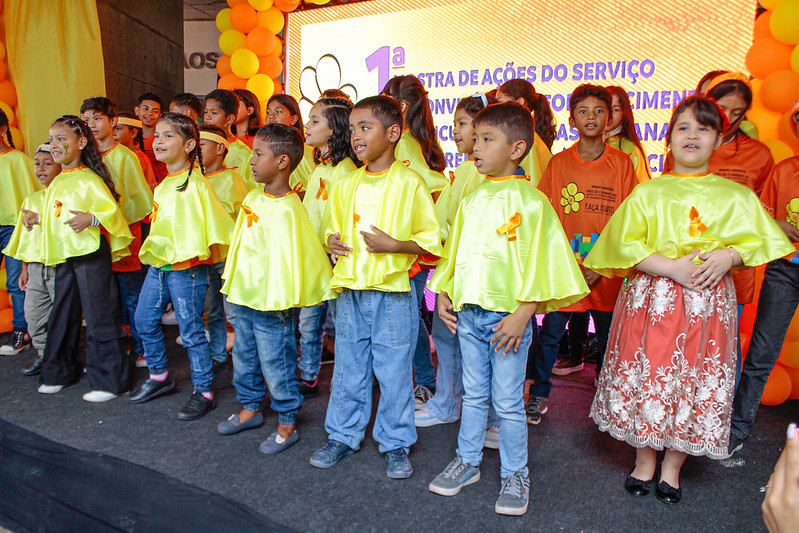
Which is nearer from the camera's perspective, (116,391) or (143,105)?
(116,391)

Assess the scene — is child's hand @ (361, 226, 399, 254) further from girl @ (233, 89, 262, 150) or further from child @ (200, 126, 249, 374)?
girl @ (233, 89, 262, 150)

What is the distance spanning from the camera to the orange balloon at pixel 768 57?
3533 mm

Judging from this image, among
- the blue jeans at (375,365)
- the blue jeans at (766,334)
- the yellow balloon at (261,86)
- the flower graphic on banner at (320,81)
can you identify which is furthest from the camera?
the flower graphic on banner at (320,81)

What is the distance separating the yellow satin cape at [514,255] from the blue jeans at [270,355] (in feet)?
2.94

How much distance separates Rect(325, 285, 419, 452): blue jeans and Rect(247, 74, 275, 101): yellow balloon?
4046 mm

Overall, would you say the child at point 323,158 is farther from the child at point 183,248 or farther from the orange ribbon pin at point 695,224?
the orange ribbon pin at point 695,224

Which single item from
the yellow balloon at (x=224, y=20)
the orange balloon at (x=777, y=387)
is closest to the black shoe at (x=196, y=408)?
the orange balloon at (x=777, y=387)

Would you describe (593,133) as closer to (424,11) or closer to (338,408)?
(338,408)

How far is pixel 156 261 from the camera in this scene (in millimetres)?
2926

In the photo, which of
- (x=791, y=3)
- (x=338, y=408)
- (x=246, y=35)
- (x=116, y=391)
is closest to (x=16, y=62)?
(x=246, y=35)

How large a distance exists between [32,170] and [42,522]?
2550mm

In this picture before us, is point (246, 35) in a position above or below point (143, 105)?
above

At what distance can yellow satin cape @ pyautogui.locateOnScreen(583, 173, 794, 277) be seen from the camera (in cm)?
209

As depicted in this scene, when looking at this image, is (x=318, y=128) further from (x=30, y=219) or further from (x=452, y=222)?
(x=30, y=219)
